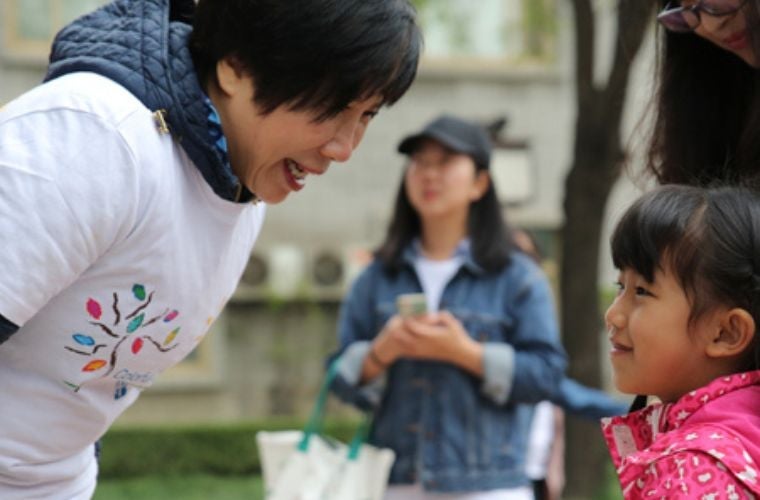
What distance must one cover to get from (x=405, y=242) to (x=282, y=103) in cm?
230

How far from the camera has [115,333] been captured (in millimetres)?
2117

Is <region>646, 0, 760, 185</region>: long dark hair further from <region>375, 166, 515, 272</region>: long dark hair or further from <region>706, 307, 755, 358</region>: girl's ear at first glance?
<region>375, 166, 515, 272</region>: long dark hair

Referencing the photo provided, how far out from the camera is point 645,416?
2090 mm

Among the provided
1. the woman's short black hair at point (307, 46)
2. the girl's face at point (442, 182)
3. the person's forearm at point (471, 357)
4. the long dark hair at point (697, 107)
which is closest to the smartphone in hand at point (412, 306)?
the person's forearm at point (471, 357)

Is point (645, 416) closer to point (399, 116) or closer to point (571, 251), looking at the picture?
point (571, 251)

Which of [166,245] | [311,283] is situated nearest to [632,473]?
[166,245]

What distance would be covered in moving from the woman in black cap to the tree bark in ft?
11.6

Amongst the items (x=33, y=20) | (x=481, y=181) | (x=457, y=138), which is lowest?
(x=33, y=20)

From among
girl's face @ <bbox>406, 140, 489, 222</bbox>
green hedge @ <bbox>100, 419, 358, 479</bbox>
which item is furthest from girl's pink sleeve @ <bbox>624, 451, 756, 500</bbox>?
green hedge @ <bbox>100, 419, 358, 479</bbox>

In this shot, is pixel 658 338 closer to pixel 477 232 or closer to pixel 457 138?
pixel 477 232

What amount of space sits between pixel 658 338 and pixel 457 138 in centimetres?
252

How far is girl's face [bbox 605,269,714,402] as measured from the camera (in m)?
2.00

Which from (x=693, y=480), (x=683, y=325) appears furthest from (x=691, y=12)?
(x=693, y=480)

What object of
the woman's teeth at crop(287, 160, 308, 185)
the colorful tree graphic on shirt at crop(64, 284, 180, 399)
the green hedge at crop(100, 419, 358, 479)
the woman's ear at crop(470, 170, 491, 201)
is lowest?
the green hedge at crop(100, 419, 358, 479)
